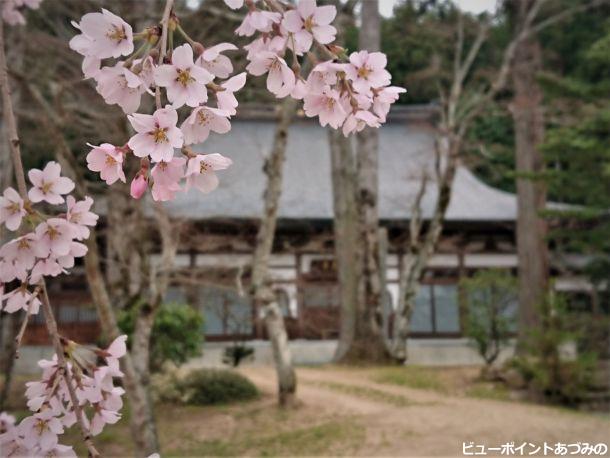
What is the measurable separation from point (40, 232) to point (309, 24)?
50 centimetres

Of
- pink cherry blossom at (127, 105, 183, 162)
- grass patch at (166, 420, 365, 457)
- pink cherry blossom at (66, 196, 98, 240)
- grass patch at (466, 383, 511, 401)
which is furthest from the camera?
grass patch at (466, 383, 511, 401)

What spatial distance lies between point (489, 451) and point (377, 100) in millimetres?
4296

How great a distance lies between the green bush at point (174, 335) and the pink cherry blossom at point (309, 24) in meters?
7.20

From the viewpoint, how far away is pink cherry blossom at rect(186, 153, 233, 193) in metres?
1.04

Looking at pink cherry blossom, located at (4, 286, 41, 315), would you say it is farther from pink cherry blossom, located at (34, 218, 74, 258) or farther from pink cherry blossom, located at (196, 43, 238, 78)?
pink cherry blossom, located at (196, 43, 238, 78)

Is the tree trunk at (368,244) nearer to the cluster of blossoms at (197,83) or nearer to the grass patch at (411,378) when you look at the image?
the grass patch at (411,378)

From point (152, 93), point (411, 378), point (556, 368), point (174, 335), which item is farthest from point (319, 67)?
point (411, 378)

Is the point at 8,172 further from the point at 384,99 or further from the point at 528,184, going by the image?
the point at 528,184

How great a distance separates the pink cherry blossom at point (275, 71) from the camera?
1172mm

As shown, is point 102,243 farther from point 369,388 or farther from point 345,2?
point 345,2

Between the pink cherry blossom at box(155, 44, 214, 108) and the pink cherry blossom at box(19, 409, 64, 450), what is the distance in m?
0.59

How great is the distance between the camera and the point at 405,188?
583 inches

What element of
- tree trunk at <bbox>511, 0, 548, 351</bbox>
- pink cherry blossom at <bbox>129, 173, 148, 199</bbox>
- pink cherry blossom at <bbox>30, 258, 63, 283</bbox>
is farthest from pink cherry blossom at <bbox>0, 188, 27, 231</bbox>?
tree trunk at <bbox>511, 0, 548, 351</bbox>

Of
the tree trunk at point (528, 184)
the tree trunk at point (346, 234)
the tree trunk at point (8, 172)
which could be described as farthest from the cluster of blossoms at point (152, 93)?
the tree trunk at point (528, 184)
